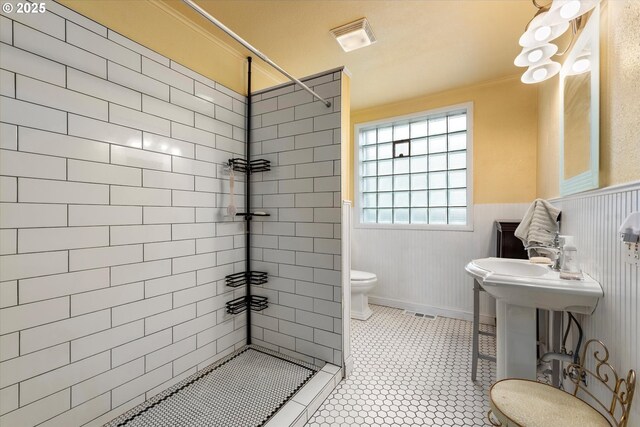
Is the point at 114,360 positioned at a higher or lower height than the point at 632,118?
lower

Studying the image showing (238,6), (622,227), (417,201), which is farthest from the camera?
(417,201)

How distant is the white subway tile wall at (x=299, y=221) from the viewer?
6.17 ft

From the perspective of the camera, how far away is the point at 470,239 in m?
2.85

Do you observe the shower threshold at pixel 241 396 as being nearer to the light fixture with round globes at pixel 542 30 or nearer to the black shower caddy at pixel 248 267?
the black shower caddy at pixel 248 267

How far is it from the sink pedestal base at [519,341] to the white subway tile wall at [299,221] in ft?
3.02

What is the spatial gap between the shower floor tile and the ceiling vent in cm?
231

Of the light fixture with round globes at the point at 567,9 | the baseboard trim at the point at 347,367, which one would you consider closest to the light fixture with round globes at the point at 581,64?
the light fixture with round globes at the point at 567,9

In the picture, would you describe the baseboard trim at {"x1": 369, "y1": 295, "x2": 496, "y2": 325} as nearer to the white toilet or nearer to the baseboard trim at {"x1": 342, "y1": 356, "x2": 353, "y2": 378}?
the white toilet

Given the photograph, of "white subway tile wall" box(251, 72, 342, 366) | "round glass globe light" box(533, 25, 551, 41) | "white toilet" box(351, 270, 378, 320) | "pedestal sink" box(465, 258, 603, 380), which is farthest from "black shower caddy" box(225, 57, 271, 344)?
"round glass globe light" box(533, 25, 551, 41)

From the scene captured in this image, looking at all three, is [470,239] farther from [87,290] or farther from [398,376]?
[87,290]

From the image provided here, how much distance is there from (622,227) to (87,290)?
2.20 m

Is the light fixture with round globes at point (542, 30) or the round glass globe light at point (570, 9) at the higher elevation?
the light fixture with round globes at point (542, 30)

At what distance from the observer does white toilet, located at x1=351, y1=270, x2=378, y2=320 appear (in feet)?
9.24

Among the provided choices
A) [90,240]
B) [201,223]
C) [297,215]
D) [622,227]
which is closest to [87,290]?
[90,240]
